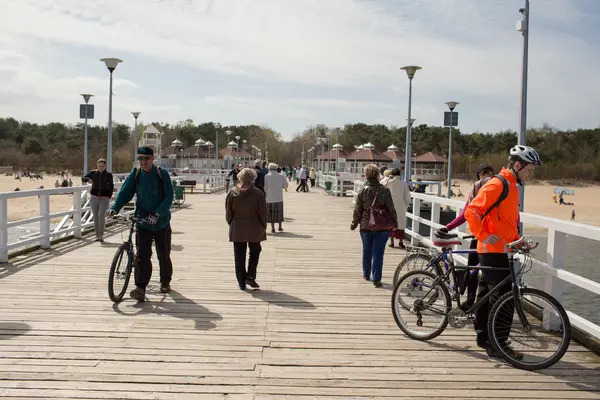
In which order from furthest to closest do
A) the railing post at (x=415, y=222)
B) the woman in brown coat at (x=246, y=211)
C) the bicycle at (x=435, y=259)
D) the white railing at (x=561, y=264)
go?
the railing post at (x=415, y=222) → the woman in brown coat at (x=246, y=211) → the bicycle at (x=435, y=259) → the white railing at (x=561, y=264)

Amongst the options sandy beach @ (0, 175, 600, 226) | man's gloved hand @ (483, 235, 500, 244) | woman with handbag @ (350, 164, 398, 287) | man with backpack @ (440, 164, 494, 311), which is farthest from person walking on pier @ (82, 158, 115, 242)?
sandy beach @ (0, 175, 600, 226)

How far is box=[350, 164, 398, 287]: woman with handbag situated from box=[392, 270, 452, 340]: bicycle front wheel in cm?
208

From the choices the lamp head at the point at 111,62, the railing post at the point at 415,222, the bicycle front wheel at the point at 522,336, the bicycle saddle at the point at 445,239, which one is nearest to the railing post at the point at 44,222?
A: the railing post at the point at 415,222

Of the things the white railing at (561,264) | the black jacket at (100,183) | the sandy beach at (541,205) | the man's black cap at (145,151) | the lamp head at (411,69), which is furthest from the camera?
the sandy beach at (541,205)

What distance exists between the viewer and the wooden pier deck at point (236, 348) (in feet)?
12.9

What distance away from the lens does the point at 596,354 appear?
15.7ft

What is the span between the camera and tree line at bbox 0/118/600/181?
9306 centimetres

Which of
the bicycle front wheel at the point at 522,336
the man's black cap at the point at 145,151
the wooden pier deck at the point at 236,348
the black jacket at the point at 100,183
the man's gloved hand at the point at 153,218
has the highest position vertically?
the man's black cap at the point at 145,151

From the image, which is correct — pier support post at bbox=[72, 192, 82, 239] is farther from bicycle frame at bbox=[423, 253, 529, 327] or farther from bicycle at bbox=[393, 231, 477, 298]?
bicycle frame at bbox=[423, 253, 529, 327]

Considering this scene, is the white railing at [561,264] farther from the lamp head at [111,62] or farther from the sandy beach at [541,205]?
the sandy beach at [541,205]

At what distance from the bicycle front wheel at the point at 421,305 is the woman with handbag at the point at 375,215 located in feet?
6.83

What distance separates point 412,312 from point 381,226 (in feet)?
7.10

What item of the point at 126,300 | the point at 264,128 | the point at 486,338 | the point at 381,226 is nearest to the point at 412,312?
the point at 486,338

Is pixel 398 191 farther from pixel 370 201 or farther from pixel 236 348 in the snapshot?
pixel 236 348
